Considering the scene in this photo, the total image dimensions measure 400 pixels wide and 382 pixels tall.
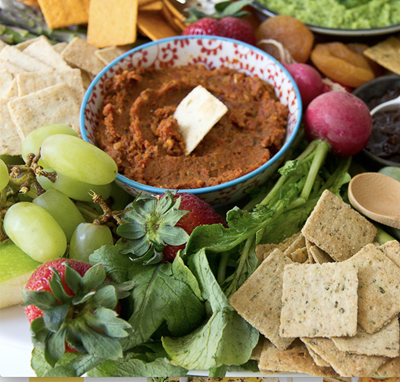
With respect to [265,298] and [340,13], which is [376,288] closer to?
[265,298]

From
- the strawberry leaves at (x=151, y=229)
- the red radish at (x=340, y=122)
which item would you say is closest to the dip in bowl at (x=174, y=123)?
the red radish at (x=340, y=122)

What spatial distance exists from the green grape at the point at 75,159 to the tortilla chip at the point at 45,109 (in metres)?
0.35

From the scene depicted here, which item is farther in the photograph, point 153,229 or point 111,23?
point 111,23

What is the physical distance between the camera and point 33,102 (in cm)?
Result: 158

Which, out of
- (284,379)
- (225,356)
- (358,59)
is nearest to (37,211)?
(225,356)

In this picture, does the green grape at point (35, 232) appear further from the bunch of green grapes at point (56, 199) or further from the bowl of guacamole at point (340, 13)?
the bowl of guacamole at point (340, 13)

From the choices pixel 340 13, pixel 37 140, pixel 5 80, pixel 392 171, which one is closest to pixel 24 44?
pixel 5 80

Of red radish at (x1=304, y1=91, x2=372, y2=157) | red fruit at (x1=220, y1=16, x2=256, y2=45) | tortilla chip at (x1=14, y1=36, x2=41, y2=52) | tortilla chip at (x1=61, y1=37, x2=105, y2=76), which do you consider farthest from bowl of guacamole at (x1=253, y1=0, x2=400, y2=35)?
tortilla chip at (x1=14, y1=36, x2=41, y2=52)

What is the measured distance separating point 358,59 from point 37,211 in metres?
1.76

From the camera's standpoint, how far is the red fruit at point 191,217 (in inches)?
47.5

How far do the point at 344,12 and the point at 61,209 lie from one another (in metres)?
1.84

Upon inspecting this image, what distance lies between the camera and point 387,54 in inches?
79.0

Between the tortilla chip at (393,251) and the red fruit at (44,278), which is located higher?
the tortilla chip at (393,251)

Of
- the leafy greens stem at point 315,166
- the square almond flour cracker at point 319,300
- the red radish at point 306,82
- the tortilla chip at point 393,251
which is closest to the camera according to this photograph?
the square almond flour cracker at point 319,300
